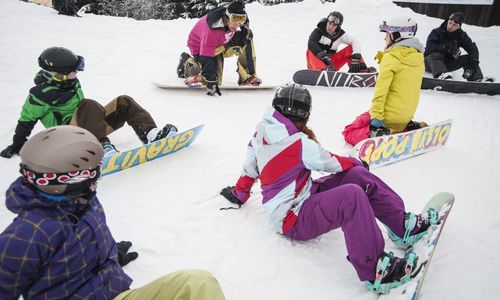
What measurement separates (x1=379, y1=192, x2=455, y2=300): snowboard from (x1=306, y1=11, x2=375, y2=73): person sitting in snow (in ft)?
14.4

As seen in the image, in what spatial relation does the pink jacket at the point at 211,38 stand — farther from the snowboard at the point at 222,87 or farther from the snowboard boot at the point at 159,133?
the snowboard boot at the point at 159,133

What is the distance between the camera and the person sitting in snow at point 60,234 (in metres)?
1.42

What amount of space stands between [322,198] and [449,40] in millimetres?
6323

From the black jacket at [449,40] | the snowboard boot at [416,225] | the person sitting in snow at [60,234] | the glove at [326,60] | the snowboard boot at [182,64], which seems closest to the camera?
the person sitting in snow at [60,234]

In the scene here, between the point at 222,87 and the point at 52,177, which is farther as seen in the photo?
the point at 222,87

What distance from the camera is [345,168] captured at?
2.63 metres

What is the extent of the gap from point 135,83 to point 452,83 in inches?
223

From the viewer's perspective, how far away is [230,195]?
3.22m

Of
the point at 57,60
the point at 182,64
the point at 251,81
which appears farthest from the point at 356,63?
the point at 57,60

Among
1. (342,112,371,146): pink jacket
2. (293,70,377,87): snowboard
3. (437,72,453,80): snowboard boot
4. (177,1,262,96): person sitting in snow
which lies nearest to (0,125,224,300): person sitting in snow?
(342,112,371,146): pink jacket

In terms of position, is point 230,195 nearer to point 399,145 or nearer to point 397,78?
point 399,145

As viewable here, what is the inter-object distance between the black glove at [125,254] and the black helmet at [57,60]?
1.73 metres

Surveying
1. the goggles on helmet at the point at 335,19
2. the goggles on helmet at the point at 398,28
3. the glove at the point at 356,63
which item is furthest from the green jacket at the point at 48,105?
the glove at the point at 356,63

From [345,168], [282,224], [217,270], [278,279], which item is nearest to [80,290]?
[217,270]
